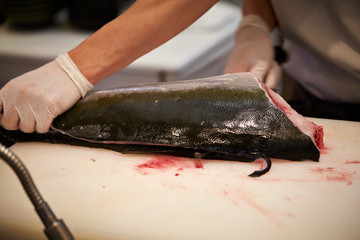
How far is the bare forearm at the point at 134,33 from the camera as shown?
1469 mm

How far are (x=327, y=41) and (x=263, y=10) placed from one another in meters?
0.51

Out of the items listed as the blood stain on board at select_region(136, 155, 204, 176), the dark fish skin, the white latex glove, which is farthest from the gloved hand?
the white latex glove

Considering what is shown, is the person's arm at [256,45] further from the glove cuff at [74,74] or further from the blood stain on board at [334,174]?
the glove cuff at [74,74]

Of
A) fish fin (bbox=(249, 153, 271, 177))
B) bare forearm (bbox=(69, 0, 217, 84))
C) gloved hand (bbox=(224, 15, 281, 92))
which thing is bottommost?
fish fin (bbox=(249, 153, 271, 177))

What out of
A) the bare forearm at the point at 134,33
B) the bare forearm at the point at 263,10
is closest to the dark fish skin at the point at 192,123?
the bare forearm at the point at 134,33

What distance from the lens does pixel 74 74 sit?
155 cm

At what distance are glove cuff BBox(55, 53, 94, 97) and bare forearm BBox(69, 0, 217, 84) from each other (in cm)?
2

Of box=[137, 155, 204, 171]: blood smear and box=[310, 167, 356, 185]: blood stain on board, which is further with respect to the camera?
box=[137, 155, 204, 171]: blood smear

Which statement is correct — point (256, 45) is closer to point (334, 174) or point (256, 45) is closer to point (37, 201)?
point (334, 174)

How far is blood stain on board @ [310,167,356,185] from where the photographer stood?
4.00ft

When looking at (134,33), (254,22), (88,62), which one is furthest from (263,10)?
(88,62)

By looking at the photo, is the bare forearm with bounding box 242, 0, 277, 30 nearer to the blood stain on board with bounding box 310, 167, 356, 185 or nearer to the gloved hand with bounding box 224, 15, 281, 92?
the gloved hand with bounding box 224, 15, 281, 92

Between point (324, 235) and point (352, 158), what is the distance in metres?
0.42

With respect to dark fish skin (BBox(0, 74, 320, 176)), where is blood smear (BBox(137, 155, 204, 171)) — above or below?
below
